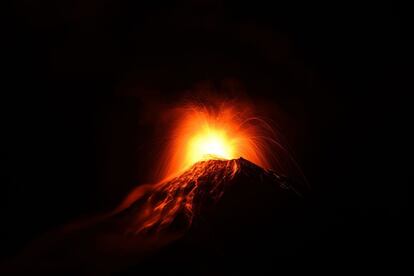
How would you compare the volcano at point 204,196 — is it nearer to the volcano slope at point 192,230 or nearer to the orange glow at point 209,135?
the volcano slope at point 192,230

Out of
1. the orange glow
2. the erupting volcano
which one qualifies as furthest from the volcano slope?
the orange glow

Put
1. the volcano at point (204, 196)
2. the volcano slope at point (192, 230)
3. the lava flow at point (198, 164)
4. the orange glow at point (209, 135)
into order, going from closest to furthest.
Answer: the volcano slope at point (192, 230) → the volcano at point (204, 196) → the lava flow at point (198, 164) → the orange glow at point (209, 135)

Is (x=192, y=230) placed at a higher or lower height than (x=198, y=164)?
lower

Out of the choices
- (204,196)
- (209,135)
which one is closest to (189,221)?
(204,196)

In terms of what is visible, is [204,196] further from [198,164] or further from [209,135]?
[209,135]

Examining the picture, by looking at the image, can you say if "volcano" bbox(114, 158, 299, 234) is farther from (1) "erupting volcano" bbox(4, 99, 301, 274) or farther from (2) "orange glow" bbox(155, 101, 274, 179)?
(2) "orange glow" bbox(155, 101, 274, 179)

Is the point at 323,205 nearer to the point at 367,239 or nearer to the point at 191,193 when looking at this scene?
the point at 367,239

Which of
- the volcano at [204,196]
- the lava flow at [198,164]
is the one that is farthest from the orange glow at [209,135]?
the volcano at [204,196]

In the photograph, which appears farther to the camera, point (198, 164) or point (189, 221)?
point (198, 164)
